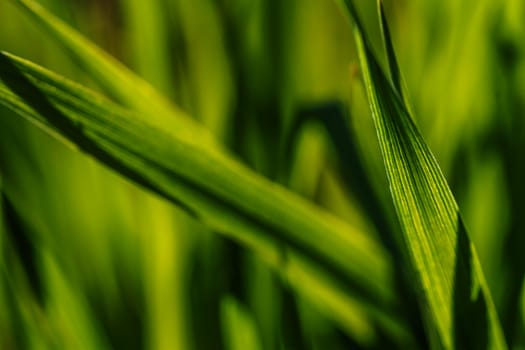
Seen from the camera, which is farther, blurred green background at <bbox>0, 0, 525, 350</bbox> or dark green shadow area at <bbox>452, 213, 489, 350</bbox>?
blurred green background at <bbox>0, 0, 525, 350</bbox>

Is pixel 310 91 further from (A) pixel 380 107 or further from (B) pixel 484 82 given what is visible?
(A) pixel 380 107

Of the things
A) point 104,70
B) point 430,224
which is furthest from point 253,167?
point 430,224

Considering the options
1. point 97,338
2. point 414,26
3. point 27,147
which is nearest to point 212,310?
point 97,338

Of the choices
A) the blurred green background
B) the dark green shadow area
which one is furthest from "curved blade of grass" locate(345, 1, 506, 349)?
the blurred green background

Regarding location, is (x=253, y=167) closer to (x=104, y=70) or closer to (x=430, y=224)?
(x=104, y=70)

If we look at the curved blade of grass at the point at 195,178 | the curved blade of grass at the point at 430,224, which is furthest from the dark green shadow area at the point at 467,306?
the curved blade of grass at the point at 195,178

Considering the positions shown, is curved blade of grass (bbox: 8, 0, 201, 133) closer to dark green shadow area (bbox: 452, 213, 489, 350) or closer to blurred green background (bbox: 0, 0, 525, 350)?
blurred green background (bbox: 0, 0, 525, 350)
